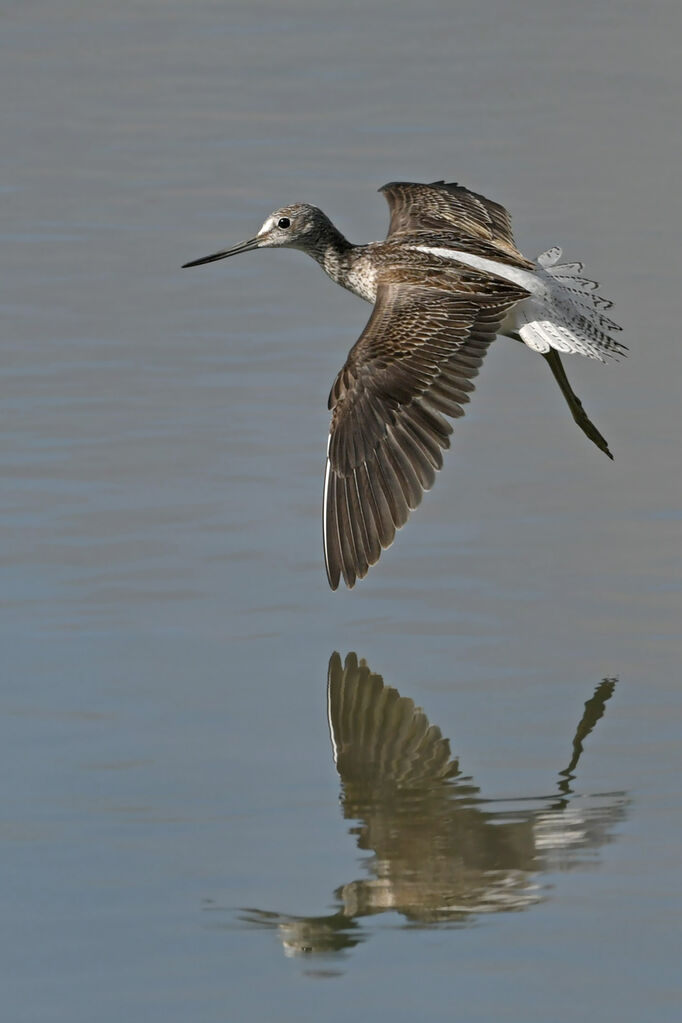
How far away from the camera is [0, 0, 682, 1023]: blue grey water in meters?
4.83

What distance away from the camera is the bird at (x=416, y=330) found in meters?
7.06

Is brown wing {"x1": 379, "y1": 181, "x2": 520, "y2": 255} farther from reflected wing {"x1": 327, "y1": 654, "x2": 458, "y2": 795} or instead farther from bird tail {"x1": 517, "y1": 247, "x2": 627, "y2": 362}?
reflected wing {"x1": 327, "y1": 654, "x2": 458, "y2": 795}

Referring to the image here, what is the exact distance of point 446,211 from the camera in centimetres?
960

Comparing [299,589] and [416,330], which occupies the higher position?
[416,330]

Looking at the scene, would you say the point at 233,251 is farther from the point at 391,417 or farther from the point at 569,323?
the point at 391,417

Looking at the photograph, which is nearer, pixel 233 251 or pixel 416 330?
pixel 416 330

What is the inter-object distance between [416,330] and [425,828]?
2668 mm

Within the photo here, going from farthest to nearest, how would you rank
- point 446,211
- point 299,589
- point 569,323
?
point 446,211
point 569,323
point 299,589

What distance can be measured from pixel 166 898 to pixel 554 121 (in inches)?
315

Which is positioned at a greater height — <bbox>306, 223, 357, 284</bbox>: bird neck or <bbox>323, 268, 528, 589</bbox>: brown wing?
<bbox>306, 223, 357, 284</bbox>: bird neck

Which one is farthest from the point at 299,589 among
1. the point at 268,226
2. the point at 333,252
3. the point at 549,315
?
the point at 268,226

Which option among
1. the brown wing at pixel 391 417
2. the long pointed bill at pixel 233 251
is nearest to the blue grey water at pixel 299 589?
the brown wing at pixel 391 417

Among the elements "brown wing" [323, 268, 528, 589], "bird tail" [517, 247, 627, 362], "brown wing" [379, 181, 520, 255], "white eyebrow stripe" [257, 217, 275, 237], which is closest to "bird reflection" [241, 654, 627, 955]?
"brown wing" [323, 268, 528, 589]

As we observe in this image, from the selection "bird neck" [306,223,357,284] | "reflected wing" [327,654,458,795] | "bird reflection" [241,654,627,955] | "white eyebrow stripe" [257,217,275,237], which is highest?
"white eyebrow stripe" [257,217,275,237]
